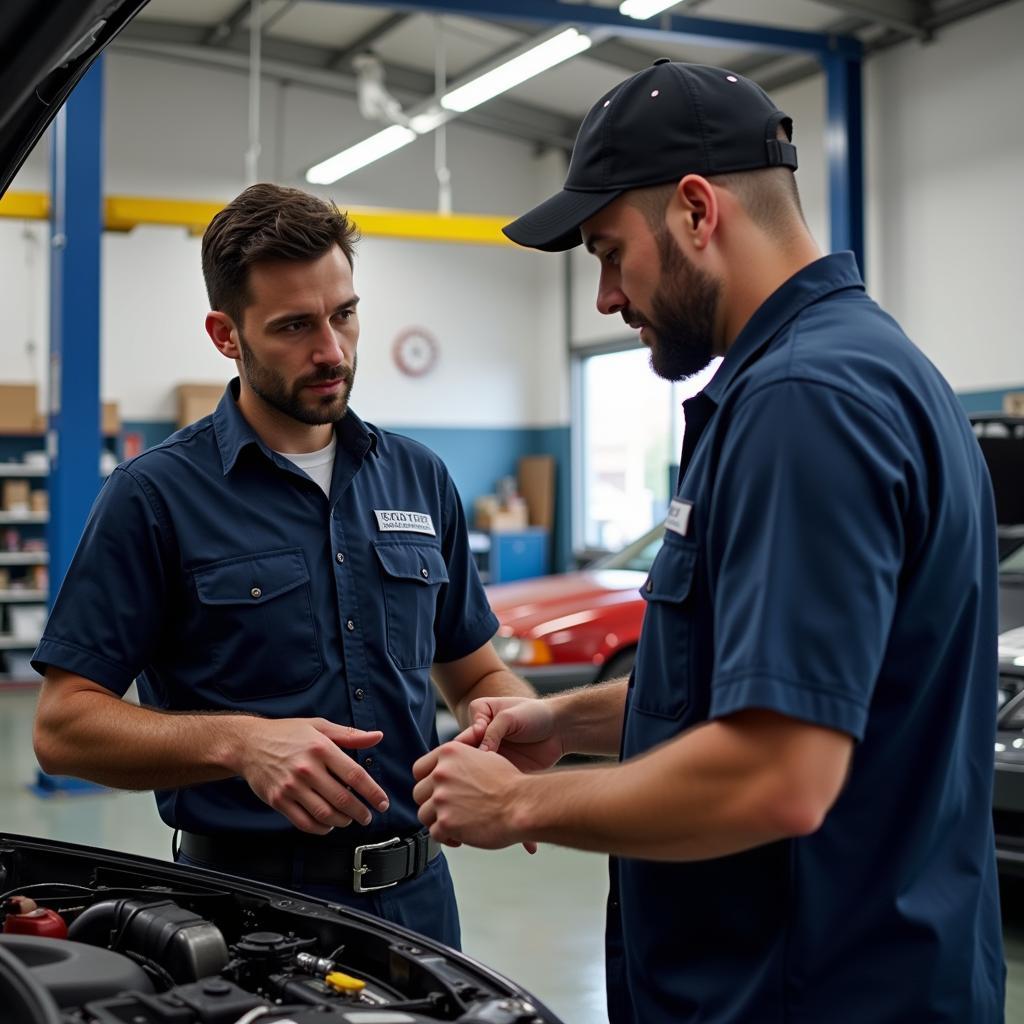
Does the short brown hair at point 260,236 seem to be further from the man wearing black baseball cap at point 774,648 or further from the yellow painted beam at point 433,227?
the yellow painted beam at point 433,227

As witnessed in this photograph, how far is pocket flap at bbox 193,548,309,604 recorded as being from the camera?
5.94 ft

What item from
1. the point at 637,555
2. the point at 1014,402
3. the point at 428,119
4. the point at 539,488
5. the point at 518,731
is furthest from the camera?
the point at 539,488

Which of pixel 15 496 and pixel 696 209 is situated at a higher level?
pixel 15 496

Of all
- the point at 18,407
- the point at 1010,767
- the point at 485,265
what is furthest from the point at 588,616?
the point at 485,265

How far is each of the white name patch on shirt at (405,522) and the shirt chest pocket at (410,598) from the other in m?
0.03

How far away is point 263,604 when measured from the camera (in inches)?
72.0

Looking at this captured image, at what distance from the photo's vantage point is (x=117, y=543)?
1.80 meters

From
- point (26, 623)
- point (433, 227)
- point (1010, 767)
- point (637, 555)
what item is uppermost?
point (433, 227)

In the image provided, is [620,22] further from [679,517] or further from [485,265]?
[679,517]

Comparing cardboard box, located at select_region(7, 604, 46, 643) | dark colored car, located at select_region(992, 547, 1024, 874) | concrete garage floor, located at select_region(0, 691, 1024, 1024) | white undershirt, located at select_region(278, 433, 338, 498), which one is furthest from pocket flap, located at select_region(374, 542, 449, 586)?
cardboard box, located at select_region(7, 604, 46, 643)

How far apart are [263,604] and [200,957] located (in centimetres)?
59

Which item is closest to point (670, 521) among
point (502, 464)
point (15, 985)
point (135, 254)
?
point (15, 985)

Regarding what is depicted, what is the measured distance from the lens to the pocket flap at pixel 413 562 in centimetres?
195

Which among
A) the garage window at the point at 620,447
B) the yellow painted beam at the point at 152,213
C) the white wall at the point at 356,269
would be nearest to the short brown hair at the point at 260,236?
the yellow painted beam at the point at 152,213
